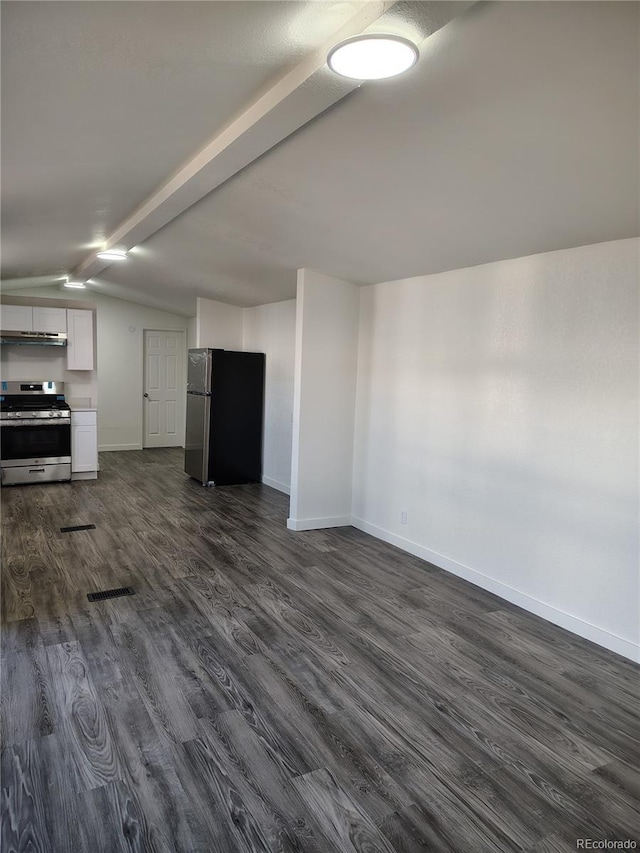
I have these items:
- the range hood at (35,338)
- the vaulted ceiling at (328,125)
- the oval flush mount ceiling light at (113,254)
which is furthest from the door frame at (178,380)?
the vaulted ceiling at (328,125)

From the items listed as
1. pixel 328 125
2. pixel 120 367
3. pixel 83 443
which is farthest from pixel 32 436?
pixel 328 125

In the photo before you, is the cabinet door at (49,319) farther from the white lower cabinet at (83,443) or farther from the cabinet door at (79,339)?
the white lower cabinet at (83,443)

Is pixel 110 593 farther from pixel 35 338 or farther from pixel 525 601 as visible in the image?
pixel 35 338

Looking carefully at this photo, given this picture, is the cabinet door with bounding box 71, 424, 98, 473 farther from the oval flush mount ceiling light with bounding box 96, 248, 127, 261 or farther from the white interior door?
the white interior door

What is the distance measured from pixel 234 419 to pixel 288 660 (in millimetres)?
4341

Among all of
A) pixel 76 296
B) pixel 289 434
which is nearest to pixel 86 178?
pixel 289 434

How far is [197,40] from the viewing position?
5.97 feet

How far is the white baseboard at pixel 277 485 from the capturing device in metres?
6.71

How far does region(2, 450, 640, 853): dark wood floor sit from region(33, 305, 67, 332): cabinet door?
368cm

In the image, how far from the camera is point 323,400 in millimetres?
5109

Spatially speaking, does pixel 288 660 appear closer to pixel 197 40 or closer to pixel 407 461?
pixel 407 461

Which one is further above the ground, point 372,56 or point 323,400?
point 372,56

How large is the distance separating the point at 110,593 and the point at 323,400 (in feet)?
8.07

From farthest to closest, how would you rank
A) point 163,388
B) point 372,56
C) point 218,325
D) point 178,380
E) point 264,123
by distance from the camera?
point 178,380, point 163,388, point 218,325, point 264,123, point 372,56
